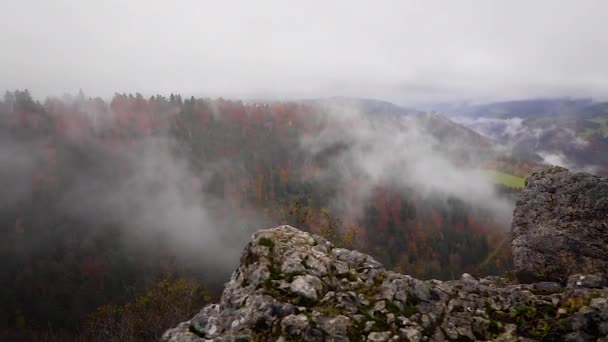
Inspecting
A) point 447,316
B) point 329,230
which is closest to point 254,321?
point 447,316

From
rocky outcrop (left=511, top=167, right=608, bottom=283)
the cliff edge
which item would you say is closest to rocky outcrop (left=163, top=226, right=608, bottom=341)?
the cliff edge

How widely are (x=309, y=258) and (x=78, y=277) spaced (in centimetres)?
17796

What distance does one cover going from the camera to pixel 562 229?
2017 centimetres

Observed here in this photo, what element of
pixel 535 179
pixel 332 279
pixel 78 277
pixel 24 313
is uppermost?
pixel 535 179

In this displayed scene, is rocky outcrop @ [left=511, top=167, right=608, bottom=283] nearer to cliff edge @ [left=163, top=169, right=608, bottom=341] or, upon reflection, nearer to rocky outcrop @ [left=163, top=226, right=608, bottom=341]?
cliff edge @ [left=163, top=169, right=608, bottom=341]

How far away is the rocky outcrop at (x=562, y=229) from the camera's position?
18.5 m

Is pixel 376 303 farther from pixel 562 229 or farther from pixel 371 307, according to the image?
pixel 562 229

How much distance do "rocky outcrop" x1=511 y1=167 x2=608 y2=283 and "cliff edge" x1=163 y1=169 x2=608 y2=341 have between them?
112mm

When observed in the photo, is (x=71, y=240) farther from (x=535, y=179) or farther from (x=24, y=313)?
(x=535, y=179)

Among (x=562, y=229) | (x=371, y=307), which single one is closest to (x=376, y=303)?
(x=371, y=307)

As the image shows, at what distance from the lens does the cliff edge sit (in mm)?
14516

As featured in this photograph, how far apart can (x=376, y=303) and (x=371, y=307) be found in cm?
36

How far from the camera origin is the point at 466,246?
611 feet

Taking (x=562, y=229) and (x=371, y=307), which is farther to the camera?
(x=562, y=229)
